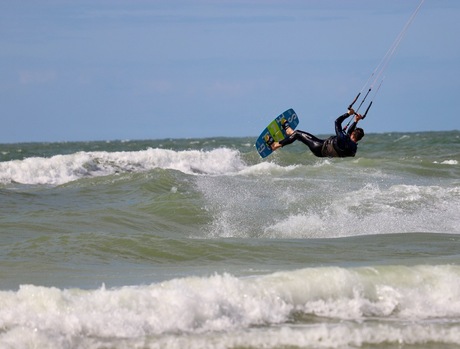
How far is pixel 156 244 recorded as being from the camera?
11.2 m

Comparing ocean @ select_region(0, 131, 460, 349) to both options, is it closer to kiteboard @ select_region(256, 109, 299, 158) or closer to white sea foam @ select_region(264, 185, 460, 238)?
white sea foam @ select_region(264, 185, 460, 238)

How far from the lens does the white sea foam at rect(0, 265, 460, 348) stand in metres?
6.69

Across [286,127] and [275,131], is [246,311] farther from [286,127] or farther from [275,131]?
[275,131]

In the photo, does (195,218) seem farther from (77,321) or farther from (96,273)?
(77,321)

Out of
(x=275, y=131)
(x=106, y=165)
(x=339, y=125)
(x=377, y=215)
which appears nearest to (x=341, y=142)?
(x=339, y=125)

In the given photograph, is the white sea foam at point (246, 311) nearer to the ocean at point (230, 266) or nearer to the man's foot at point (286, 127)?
the ocean at point (230, 266)

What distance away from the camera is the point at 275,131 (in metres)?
15.8

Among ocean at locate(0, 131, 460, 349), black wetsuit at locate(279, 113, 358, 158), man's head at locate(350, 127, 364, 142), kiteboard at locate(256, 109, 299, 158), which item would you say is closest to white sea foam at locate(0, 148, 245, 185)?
ocean at locate(0, 131, 460, 349)

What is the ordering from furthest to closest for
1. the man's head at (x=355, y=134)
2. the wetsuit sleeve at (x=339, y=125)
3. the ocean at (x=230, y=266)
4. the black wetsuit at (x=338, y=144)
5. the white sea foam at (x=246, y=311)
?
the man's head at (x=355, y=134), the black wetsuit at (x=338, y=144), the wetsuit sleeve at (x=339, y=125), the ocean at (x=230, y=266), the white sea foam at (x=246, y=311)

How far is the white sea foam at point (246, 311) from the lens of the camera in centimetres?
669

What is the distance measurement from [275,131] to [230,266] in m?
6.50

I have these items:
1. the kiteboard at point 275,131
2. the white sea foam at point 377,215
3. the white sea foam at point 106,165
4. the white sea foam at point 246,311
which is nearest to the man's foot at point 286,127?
the kiteboard at point 275,131

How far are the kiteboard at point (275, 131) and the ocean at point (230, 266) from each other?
1.11 metres

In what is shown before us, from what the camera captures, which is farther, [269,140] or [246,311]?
[269,140]
